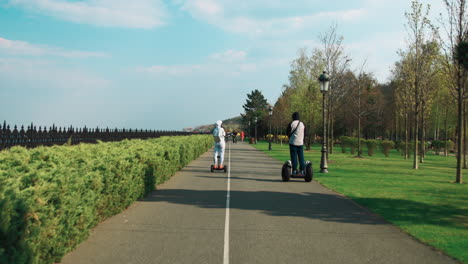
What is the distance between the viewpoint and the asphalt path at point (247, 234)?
A: 574 cm

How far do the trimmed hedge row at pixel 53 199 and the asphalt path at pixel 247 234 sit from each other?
38cm

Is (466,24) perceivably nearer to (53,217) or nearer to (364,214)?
(364,214)

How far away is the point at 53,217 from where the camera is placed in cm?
493

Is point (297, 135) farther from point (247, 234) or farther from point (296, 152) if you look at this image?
point (247, 234)

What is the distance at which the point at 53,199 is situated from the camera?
16.5 ft

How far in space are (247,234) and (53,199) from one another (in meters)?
3.23

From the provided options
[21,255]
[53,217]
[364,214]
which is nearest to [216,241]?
[53,217]

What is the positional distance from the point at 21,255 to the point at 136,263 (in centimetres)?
156

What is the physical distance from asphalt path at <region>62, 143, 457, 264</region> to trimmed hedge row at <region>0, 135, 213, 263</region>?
38 centimetres

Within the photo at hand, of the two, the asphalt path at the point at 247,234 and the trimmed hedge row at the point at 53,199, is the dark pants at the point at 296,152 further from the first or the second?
the trimmed hedge row at the point at 53,199

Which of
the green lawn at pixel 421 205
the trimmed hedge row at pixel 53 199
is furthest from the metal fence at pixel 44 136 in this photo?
the green lawn at pixel 421 205

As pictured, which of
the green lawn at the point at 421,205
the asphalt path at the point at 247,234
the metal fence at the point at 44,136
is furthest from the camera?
the metal fence at the point at 44,136

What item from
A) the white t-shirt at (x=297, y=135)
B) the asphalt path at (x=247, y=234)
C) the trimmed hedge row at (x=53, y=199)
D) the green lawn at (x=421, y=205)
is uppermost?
the white t-shirt at (x=297, y=135)

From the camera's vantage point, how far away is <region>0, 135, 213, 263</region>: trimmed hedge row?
4.19 metres
